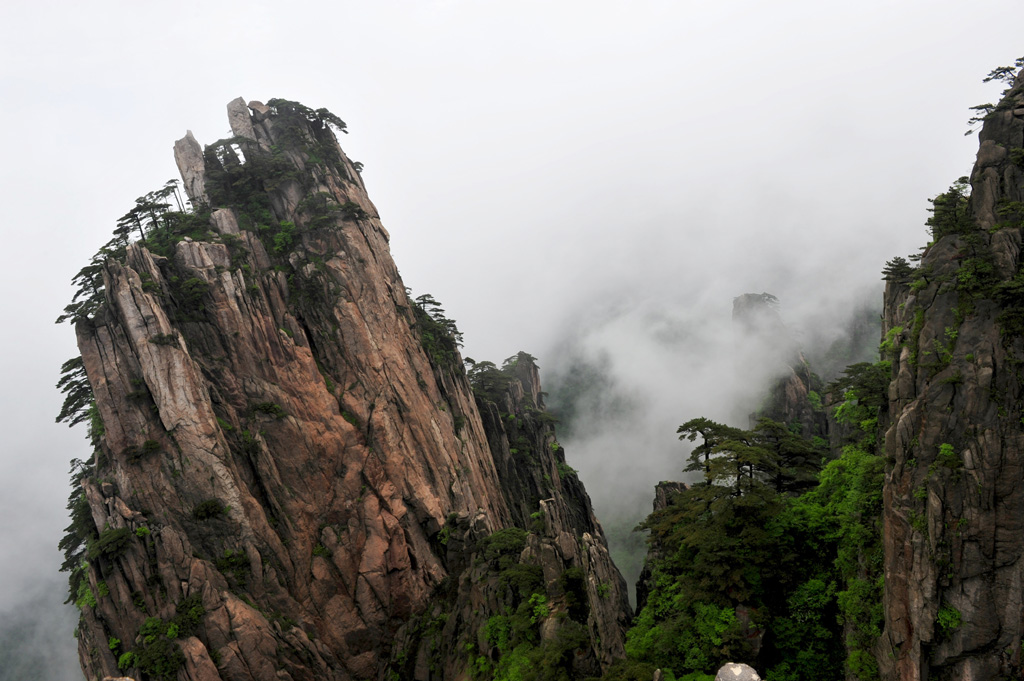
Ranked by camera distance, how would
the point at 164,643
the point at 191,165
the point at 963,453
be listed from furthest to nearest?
the point at 191,165 < the point at 164,643 < the point at 963,453

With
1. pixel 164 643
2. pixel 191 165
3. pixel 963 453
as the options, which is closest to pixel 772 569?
pixel 963 453

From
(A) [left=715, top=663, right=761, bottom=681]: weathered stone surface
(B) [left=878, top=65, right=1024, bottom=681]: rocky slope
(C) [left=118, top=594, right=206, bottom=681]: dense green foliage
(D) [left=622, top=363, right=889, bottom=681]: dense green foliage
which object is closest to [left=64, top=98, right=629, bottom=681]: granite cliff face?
(C) [left=118, top=594, right=206, bottom=681]: dense green foliage

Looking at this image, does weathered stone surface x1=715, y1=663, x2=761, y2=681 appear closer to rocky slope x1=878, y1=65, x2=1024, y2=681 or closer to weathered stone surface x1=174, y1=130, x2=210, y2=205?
rocky slope x1=878, y1=65, x2=1024, y2=681

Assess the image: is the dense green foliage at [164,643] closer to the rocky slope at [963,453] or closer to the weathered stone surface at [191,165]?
the weathered stone surface at [191,165]

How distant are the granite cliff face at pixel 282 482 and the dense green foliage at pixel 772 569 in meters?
4.33

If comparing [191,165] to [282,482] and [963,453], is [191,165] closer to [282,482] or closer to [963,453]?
[282,482]

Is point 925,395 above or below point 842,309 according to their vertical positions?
below

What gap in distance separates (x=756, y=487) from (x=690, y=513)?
3.37m

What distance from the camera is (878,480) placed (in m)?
24.0

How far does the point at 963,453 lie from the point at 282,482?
116ft

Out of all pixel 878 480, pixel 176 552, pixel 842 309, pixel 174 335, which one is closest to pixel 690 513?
pixel 878 480

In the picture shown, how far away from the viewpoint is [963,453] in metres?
19.7

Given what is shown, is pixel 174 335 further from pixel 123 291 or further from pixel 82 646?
pixel 82 646

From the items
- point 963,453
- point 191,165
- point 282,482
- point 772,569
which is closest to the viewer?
point 963,453
